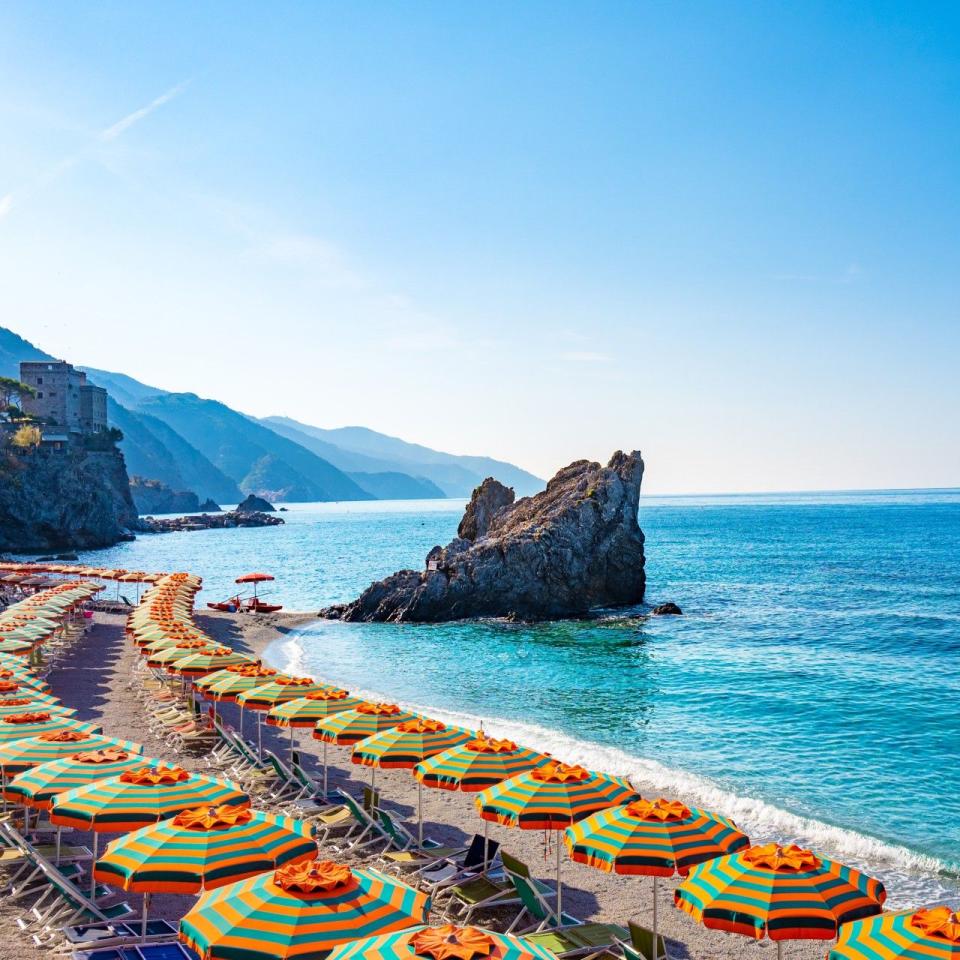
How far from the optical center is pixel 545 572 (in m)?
54.0

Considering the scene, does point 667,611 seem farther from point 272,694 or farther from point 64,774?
point 64,774

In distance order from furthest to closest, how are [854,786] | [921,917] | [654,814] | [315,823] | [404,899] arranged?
[854,786] → [315,823] → [654,814] → [404,899] → [921,917]

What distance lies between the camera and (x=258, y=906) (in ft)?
26.7

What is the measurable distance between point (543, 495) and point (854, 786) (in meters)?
46.1

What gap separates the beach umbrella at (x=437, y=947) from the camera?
6.94 meters

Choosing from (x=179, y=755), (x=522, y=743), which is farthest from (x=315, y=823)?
(x=522, y=743)

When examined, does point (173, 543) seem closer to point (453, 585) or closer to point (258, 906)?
point (453, 585)

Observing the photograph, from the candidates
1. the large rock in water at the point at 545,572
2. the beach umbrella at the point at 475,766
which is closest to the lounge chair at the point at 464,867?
the beach umbrella at the point at 475,766

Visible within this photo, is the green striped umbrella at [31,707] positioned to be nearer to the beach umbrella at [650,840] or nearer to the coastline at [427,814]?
the coastline at [427,814]

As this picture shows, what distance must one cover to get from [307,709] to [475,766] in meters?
6.03

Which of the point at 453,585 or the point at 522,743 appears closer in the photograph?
the point at 522,743

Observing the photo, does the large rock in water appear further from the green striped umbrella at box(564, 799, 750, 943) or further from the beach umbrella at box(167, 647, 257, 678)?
the green striped umbrella at box(564, 799, 750, 943)

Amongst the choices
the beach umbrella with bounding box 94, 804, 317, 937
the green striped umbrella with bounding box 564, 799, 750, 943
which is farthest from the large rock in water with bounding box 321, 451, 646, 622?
the beach umbrella with bounding box 94, 804, 317, 937

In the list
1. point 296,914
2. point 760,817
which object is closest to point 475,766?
point 296,914
